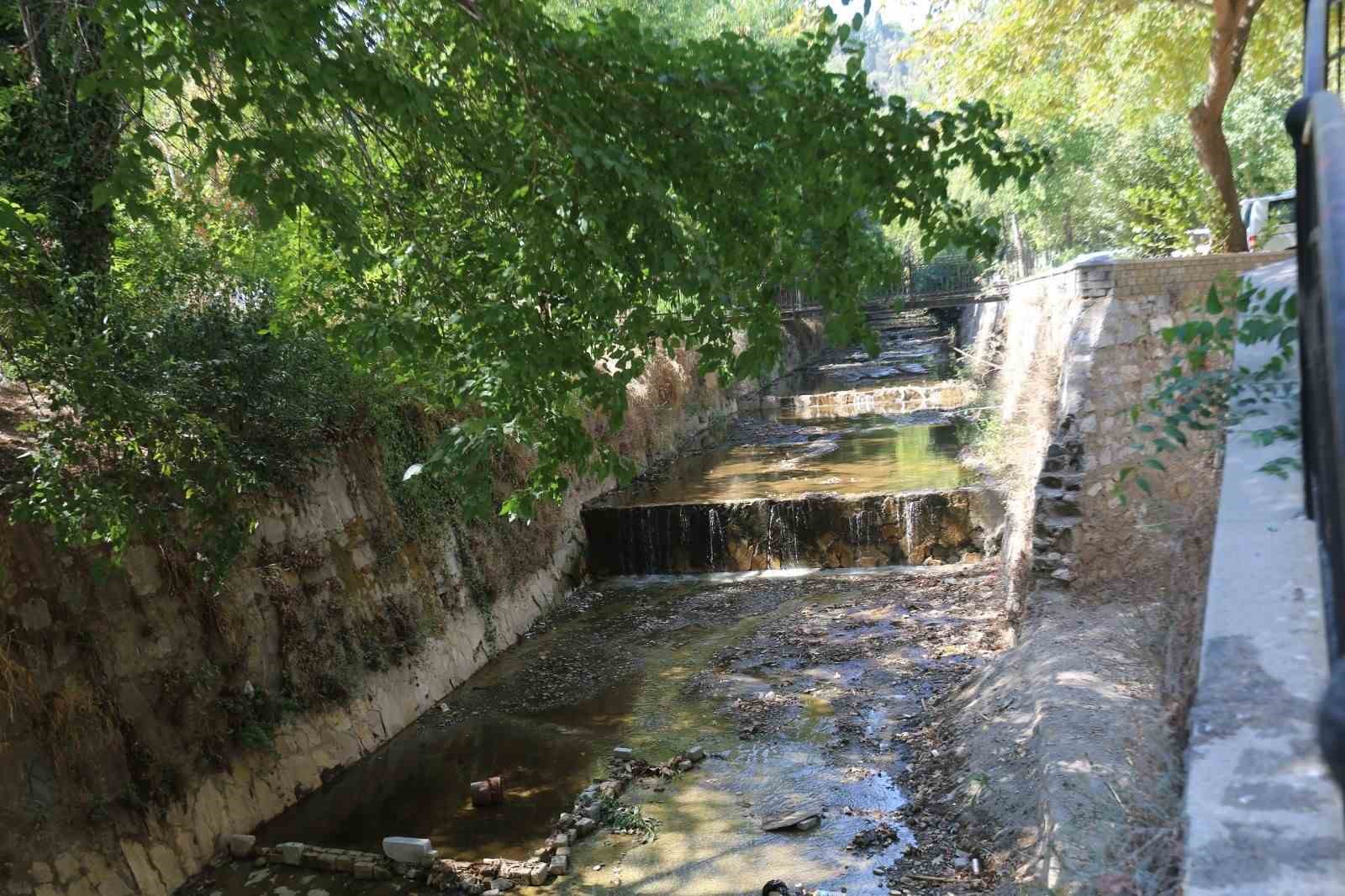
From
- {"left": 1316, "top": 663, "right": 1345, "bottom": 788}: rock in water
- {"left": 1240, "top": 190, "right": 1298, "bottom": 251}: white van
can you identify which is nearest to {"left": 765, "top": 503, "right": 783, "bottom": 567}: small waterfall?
{"left": 1240, "top": 190, "right": 1298, "bottom": 251}: white van

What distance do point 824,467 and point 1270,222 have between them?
28.1 ft

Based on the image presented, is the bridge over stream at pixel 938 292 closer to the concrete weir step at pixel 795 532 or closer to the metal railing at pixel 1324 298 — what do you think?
the concrete weir step at pixel 795 532

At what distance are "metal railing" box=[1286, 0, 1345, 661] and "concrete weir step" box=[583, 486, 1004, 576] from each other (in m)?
10.4

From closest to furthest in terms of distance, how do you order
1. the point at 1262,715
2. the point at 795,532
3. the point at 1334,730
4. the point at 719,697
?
1. the point at 1334,730
2. the point at 1262,715
3. the point at 719,697
4. the point at 795,532

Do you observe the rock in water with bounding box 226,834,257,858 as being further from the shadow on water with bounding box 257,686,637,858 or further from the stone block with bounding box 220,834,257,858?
the shadow on water with bounding box 257,686,637,858

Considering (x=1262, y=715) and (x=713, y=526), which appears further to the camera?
(x=713, y=526)

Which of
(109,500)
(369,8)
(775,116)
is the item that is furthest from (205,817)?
(775,116)

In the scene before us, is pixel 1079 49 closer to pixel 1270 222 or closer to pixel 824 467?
pixel 1270 222

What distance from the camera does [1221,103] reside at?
1114 centimetres

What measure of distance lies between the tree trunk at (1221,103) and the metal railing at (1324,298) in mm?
9778

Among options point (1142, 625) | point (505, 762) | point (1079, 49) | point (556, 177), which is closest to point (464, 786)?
point (505, 762)

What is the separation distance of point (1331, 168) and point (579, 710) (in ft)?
29.6

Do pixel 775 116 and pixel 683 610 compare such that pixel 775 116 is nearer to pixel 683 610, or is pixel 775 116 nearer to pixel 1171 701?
pixel 1171 701

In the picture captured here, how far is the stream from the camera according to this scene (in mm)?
6875
